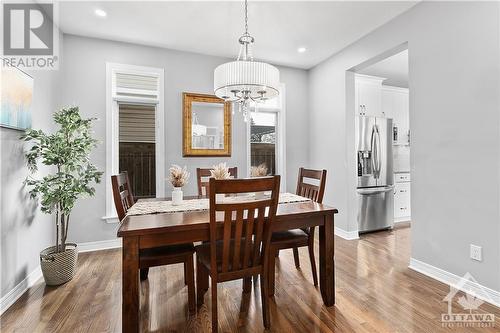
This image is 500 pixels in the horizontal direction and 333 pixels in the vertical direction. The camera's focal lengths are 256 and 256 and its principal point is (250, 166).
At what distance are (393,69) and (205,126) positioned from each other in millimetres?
3241

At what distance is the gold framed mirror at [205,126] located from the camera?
12.3 ft

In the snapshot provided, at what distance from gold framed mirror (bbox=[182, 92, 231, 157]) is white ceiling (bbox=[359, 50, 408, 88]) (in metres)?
2.45

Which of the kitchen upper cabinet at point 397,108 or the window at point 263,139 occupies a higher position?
the kitchen upper cabinet at point 397,108

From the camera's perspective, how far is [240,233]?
5.30 ft

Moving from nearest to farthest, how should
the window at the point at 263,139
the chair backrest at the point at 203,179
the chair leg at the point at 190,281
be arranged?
the chair leg at the point at 190,281 < the chair backrest at the point at 203,179 < the window at the point at 263,139

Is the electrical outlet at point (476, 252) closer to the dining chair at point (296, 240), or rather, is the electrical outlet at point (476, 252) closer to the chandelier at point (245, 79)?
the dining chair at point (296, 240)

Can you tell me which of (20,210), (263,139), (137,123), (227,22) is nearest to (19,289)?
(20,210)

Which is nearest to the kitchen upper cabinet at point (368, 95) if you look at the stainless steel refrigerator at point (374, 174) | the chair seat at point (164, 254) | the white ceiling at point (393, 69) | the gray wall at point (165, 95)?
the white ceiling at point (393, 69)

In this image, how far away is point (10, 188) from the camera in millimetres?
2150

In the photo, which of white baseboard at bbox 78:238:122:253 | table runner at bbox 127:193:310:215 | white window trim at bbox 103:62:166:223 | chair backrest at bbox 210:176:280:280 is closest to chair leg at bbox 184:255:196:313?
chair backrest at bbox 210:176:280:280

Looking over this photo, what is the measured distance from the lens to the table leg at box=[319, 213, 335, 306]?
6.72 feet

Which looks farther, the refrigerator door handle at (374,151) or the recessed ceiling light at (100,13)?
the refrigerator door handle at (374,151)

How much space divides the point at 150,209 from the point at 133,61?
7.98ft

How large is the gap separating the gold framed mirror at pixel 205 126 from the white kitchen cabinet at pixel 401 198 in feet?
10.5
